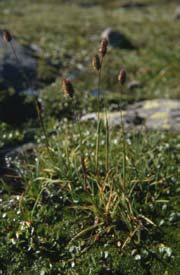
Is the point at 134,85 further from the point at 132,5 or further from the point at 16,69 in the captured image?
the point at 132,5

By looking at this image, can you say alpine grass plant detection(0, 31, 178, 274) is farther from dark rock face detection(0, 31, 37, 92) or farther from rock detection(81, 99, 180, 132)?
A: dark rock face detection(0, 31, 37, 92)

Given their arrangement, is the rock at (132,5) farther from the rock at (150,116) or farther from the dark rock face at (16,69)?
the rock at (150,116)

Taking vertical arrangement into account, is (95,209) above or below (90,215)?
above

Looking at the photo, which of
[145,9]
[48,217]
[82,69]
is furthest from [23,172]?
[145,9]

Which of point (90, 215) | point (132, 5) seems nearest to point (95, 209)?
point (90, 215)

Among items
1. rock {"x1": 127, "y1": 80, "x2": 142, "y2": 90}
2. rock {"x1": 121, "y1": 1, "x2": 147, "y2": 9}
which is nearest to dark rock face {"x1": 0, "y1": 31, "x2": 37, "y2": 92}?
rock {"x1": 127, "y1": 80, "x2": 142, "y2": 90}
